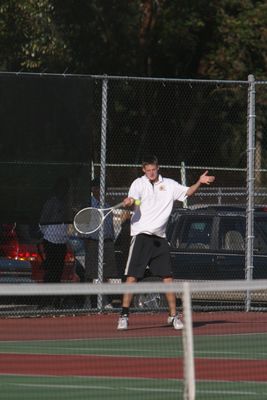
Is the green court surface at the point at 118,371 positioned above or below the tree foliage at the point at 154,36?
below

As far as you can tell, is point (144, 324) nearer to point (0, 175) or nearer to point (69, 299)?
point (69, 299)

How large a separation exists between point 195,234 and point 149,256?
2.90 metres

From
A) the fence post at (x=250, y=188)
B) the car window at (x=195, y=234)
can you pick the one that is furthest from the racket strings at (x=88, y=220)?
the fence post at (x=250, y=188)

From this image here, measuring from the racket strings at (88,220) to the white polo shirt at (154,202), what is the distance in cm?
74

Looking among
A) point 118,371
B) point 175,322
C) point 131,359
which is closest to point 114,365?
point 131,359

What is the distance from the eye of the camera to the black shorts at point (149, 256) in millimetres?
15477

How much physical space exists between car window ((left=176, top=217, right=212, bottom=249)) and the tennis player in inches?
106

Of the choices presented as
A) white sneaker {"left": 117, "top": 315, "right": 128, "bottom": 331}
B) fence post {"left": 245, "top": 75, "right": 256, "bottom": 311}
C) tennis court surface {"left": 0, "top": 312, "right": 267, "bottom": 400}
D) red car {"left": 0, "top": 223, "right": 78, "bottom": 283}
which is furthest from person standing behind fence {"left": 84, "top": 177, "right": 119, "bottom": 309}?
tennis court surface {"left": 0, "top": 312, "right": 267, "bottom": 400}

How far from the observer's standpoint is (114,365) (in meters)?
10.9

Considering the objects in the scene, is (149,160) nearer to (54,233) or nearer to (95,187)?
(54,233)

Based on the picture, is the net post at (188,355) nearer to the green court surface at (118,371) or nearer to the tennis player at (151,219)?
the green court surface at (118,371)

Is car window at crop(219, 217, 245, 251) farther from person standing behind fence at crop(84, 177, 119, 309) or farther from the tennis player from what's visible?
the tennis player

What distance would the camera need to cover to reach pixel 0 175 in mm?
16781

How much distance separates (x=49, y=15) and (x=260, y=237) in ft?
59.0
